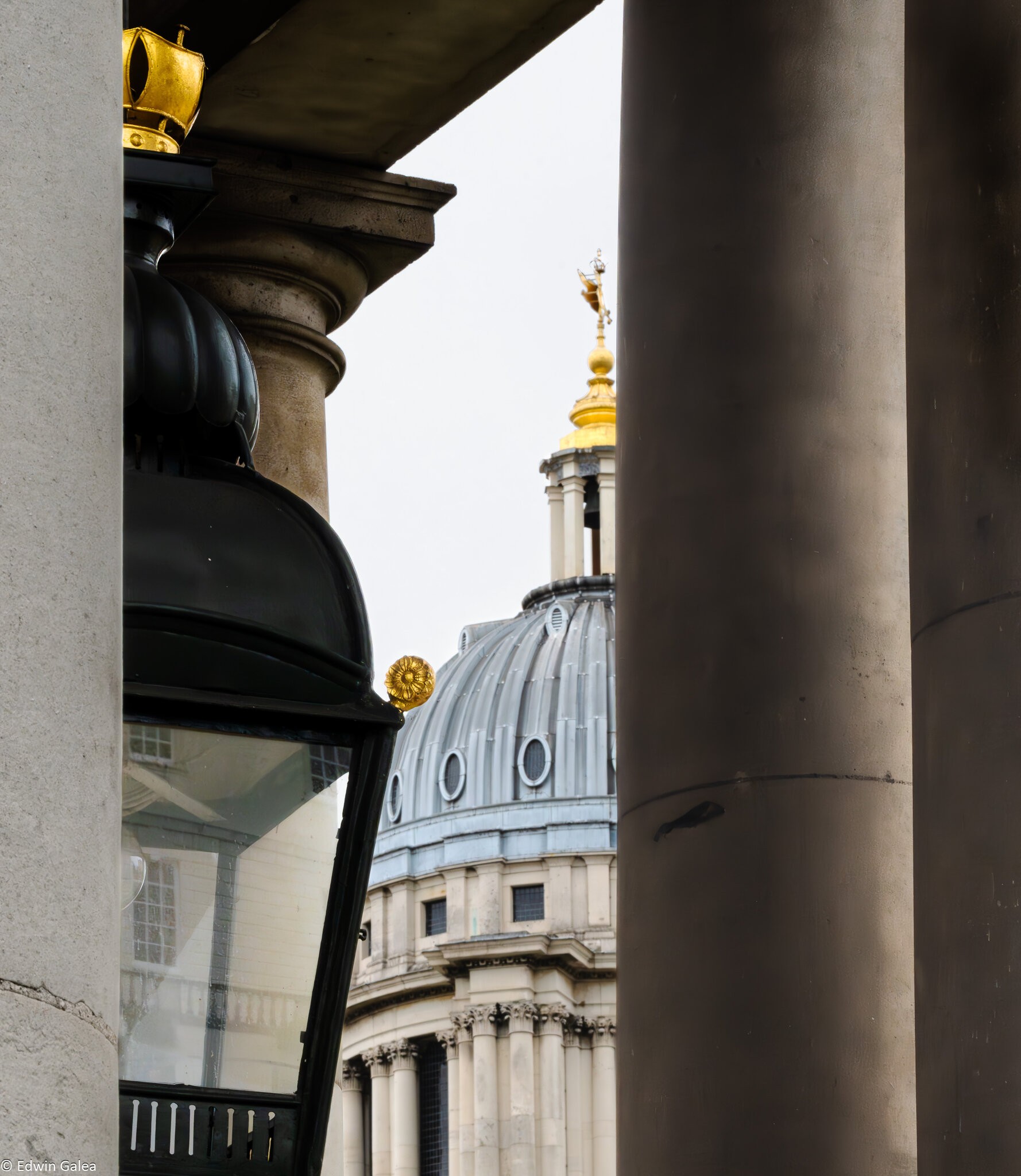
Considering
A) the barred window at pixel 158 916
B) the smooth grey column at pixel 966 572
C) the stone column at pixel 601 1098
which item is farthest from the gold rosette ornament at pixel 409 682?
the stone column at pixel 601 1098

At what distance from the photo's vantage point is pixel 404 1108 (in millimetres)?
130375

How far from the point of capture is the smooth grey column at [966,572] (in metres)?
5.82

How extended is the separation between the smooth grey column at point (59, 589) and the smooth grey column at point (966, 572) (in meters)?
3.12

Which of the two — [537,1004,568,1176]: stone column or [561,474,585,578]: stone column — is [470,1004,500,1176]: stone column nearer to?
A: [537,1004,568,1176]: stone column

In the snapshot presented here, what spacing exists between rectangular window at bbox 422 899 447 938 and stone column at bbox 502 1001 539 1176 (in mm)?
7377

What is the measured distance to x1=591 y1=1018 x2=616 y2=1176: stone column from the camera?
12838 cm

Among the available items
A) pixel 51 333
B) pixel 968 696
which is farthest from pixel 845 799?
pixel 51 333

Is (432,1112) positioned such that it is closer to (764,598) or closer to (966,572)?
(764,598)

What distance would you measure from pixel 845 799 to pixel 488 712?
130514mm

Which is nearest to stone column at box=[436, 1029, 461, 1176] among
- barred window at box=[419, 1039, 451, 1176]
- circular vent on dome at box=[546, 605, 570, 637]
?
barred window at box=[419, 1039, 451, 1176]

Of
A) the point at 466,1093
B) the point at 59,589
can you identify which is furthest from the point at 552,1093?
the point at 59,589

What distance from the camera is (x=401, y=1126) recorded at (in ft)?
429

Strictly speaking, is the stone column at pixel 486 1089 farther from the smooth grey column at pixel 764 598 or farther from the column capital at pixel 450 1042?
the smooth grey column at pixel 764 598

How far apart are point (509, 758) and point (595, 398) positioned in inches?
959
